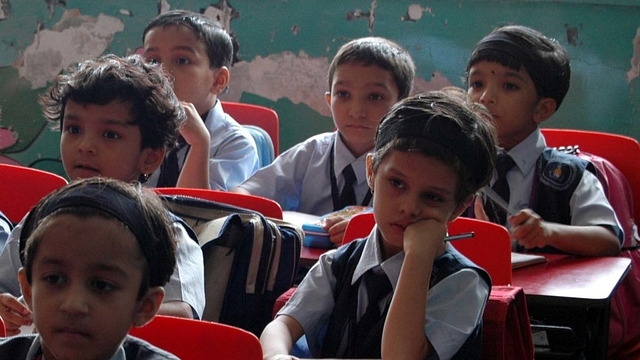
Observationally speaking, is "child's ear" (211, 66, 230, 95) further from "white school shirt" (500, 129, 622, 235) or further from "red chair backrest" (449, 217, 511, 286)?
"red chair backrest" (449, 217, 511, 286)

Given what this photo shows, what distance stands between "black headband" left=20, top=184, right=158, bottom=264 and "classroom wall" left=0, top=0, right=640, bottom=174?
10.3 feet

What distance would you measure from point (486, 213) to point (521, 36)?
0.65 m

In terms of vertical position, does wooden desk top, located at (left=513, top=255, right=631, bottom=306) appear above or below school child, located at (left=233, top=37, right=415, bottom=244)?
below

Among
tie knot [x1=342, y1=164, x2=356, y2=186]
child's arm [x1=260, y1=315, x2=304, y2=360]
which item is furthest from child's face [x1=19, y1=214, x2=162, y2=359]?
tie knot [x1=342, y1=164, x2=356, y2=186]

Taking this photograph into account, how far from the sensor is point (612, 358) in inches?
111

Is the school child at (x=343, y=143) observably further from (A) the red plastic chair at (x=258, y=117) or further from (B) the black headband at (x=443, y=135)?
(B) the black headband at (x=443, y=135)

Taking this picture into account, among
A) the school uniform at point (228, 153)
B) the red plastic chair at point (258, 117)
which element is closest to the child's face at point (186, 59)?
the school uniform at point (228, 153)

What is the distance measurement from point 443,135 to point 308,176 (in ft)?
4.83

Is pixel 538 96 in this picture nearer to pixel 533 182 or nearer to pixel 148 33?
pixel 533 182

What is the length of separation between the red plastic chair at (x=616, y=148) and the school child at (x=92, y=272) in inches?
80.8

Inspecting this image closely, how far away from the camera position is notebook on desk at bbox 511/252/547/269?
8.34ft

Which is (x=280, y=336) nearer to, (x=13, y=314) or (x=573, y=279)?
(x=13, y=314)

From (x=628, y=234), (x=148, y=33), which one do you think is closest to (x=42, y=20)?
(x=148, y=33)

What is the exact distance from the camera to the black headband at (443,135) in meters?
1.96
